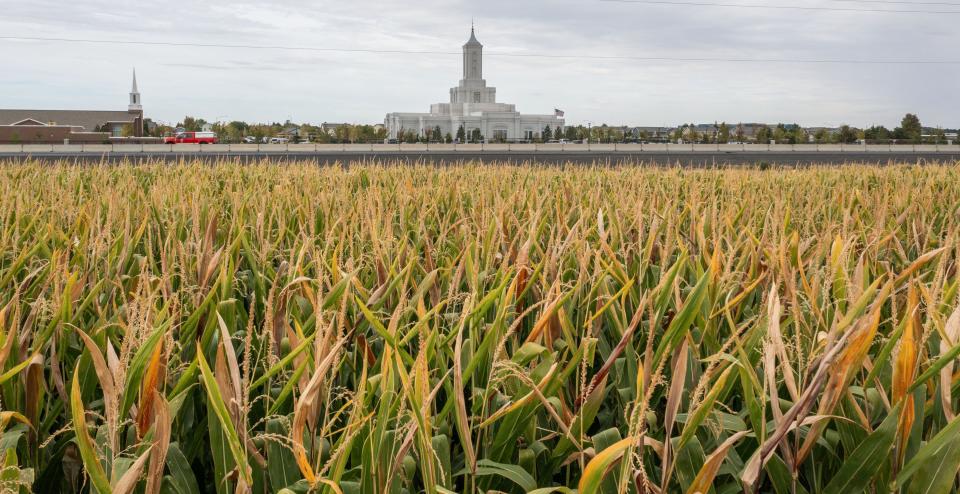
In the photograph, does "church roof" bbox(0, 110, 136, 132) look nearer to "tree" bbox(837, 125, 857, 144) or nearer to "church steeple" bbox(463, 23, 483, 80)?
"church steeple" bbox(463, 23, 483, 80)

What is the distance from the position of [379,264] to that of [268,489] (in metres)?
1.18

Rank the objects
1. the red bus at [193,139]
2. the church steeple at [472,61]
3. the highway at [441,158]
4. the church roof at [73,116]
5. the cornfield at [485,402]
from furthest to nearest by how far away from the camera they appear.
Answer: the church steeple at [472,61] < the church roof at [73,116] < the red bus at [193,139] < the highway at [441,158] < the cornfield at [485,402]

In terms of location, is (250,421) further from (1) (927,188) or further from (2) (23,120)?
(2) (23,120)

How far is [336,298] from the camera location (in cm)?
211

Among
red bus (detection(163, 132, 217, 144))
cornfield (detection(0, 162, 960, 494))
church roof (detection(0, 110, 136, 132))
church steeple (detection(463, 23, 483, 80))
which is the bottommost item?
cornfield (detection(0, 162, 960, 494))

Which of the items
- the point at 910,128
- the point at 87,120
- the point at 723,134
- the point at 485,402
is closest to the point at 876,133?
the point at 910,128

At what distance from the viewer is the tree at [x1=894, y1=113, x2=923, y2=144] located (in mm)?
73525

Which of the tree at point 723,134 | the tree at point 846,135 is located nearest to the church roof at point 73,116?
the tree at point 723,134

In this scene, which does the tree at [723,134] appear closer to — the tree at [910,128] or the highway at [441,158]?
the tree at [910,128]

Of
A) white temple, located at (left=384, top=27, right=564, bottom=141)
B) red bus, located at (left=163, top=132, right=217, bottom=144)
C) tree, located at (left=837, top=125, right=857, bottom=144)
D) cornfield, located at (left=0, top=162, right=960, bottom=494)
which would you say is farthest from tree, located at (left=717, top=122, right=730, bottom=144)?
cornfield, located at (left=0, top=162, right=960, bottom=494)

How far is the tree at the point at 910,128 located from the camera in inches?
2895

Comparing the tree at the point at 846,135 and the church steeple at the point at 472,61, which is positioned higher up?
the church steeple at the point at 472,61

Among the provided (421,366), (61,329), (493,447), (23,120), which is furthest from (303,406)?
(23,120)

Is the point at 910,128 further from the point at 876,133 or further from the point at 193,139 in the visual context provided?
the point at 193,139
